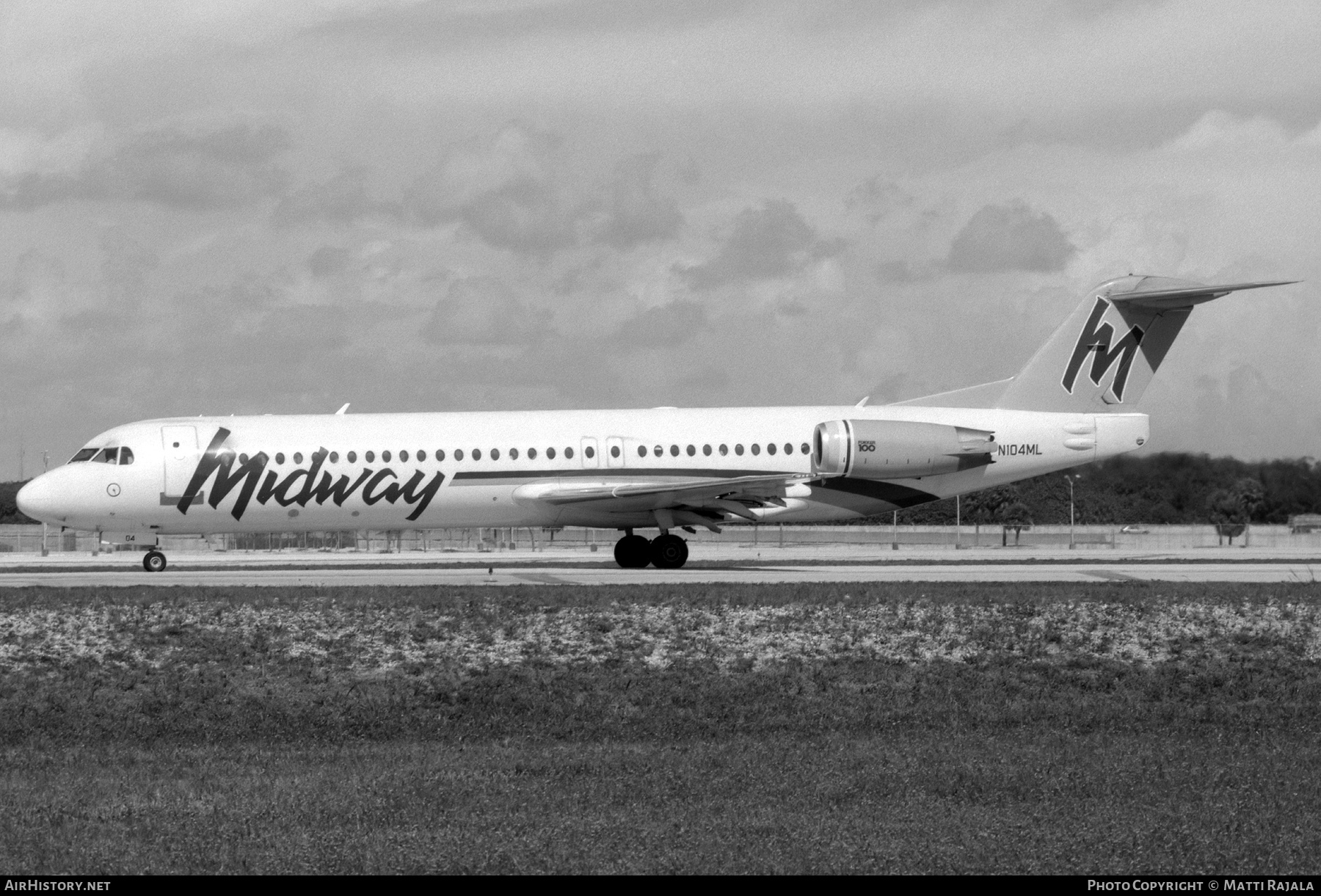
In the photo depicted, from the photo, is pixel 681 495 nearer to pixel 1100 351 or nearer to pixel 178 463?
pixel 178 463

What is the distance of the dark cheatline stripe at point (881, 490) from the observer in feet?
111

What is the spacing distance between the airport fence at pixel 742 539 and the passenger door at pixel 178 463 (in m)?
22.2

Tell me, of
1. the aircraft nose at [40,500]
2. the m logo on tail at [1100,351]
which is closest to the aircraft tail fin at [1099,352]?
the m logo on tail at [1100,351]

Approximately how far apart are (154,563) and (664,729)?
68.9 feet

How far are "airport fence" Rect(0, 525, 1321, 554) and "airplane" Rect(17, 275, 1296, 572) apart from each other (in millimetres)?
20401

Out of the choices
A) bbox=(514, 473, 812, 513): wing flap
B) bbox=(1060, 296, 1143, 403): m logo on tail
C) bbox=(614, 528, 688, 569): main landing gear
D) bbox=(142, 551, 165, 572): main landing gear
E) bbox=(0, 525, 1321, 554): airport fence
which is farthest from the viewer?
bbox=(0, 525, 1321, 554): airport fence

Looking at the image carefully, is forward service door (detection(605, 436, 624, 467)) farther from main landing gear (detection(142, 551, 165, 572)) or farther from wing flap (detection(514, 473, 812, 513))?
main landing gear (detection(142, 551, 165, 572))

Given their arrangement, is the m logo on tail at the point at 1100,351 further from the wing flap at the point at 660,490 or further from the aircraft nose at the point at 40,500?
the aircraft nose at the point at 40,500

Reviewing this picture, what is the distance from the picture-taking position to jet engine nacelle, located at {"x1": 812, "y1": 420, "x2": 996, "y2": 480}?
33.2 metres

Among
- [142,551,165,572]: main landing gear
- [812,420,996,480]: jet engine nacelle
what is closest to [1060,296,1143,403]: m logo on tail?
[812,420,996,480]: jet engine nacelle

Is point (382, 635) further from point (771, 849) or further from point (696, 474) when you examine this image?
point (696, 474)

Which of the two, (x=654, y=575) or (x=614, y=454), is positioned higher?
(x=614, y=454)

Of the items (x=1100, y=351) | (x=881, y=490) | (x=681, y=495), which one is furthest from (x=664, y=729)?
(x=1100, y=351)

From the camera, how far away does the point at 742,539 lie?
69.8 m
